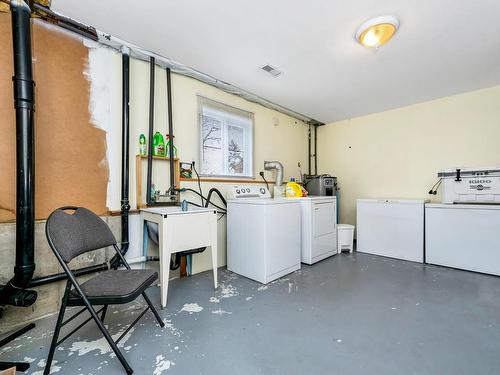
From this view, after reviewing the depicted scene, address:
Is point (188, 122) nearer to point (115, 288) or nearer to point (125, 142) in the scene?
point (125, 142)

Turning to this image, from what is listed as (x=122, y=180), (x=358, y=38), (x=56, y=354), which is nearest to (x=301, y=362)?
(x=56, y=354)

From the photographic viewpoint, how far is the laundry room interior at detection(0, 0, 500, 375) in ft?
4.86

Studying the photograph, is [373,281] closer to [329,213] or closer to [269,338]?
[329,213]

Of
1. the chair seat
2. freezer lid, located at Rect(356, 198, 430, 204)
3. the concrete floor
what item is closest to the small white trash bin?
freezer lid, located at Rect(356, 198, 430, 204)

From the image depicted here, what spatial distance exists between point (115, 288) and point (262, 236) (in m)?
1.45

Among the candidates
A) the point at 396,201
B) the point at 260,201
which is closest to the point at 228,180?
the point at 260,201

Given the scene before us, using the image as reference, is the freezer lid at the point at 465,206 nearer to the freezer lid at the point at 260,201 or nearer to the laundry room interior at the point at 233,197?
the laundry room interior at the point at 233,197

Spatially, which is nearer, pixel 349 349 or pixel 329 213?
pixel 349 349

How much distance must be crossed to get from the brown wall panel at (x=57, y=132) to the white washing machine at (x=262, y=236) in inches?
54.0

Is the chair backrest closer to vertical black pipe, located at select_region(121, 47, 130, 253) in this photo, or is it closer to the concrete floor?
vertical black pipe, located at select_region(121, 47, 130, 253)

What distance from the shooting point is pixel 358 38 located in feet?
6.64

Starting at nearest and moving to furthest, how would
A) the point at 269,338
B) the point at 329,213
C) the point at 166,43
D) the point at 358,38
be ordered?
the point at 269,338 → the point at 358,38 → the point at 166,43 → the point at 329,213

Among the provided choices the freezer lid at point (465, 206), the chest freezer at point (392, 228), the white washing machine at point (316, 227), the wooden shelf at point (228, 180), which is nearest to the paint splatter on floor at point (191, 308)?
the wooden shelf at point (228, 180)

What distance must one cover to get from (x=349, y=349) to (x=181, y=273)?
1853mm
